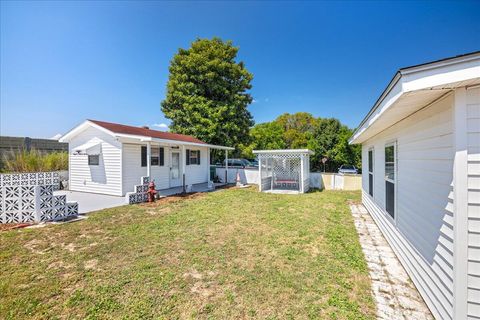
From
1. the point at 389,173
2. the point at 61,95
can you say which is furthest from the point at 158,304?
the point at 61,95

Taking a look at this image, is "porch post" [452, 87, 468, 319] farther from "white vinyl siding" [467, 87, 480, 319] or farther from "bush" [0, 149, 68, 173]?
"bush" [0, 149, 68, 173]

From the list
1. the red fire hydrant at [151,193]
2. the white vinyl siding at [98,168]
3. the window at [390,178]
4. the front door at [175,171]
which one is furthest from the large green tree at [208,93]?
the window at [390,178]

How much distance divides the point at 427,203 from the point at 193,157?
1220 cm

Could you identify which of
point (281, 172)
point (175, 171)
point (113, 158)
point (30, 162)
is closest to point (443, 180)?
point (113, 158)

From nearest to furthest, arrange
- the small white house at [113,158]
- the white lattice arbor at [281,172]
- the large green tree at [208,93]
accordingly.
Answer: the small white house at [113,158] → the white lattice arbor at [281,172] → the large green tree at [208,93]

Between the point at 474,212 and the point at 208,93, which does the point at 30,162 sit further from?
the point at 474,212

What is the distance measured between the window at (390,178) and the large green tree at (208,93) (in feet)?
42.6

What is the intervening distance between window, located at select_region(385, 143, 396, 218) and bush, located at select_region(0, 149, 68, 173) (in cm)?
1607

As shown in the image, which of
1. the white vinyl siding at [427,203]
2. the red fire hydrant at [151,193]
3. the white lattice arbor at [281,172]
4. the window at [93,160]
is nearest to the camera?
the white vinyl siding at [427,203]

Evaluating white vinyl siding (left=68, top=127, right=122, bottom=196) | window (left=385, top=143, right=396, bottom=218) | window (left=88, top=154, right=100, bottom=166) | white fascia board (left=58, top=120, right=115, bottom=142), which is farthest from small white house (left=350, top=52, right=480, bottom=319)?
window (left=88, top=154, right=100, bottom=166)

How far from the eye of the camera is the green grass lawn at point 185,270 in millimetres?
2465

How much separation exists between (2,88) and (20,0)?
6600 mm

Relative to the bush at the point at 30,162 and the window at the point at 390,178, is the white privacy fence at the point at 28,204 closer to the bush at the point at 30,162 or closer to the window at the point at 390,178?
the bush at the point at 30,162

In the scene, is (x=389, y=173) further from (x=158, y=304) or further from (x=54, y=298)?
(x=54, y=298)
